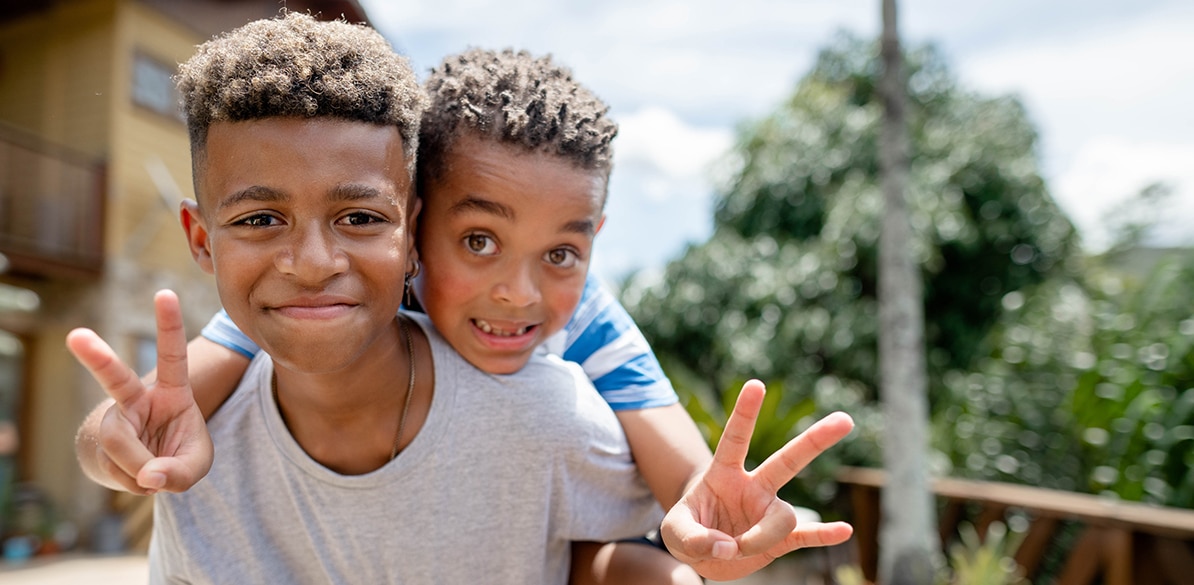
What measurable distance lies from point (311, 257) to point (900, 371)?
17.6 ft

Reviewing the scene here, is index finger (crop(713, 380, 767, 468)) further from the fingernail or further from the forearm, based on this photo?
the fingernail

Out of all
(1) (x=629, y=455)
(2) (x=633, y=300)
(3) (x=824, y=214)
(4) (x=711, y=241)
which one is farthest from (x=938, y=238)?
(1) (x=629, y=455)

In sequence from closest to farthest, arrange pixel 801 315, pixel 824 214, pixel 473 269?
1. pixel 473 269
2. pixel 801 315
3. pixel 824 214

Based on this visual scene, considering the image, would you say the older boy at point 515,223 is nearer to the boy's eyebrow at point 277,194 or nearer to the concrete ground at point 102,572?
the boy's eyebrow at point 277,194

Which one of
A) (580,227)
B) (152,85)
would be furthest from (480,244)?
(152,85)

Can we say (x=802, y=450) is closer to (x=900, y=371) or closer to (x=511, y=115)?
(x=511, y=115)

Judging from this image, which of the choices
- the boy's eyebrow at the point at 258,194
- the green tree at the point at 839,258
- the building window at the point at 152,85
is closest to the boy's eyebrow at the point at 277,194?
the boy's eyebrow at the point at 258,194

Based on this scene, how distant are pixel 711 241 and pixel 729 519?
9.99m

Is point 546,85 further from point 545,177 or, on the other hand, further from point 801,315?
point 801,315

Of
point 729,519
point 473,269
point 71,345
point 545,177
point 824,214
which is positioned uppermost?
point 824,214

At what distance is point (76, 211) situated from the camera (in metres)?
9.85

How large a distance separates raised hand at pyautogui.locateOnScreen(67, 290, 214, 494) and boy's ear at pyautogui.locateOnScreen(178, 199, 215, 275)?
0.59ft

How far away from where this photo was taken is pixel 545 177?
179cm

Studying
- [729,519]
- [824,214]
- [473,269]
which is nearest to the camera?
[729,519]
